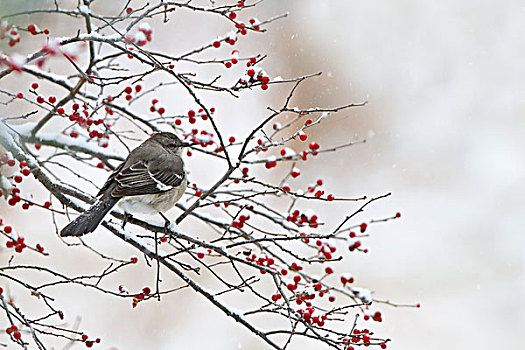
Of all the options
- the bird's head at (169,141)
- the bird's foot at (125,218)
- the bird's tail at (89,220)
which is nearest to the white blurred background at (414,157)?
the bird's head at (169,141)

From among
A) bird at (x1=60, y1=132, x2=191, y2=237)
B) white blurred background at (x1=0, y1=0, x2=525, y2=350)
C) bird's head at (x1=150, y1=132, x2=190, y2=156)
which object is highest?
white blurred background at (x1=0, y1=0, x2=525, y2=350)

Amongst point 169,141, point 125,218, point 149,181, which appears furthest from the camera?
point 169,141

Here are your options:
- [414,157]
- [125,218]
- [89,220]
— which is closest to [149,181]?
[125,218]

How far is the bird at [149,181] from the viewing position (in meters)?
1.72

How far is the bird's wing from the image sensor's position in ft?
5.75

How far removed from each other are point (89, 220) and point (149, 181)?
37cm

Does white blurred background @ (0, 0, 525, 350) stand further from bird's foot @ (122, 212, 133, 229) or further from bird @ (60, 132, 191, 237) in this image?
bird's foot @ (122, 212, 133, 229)

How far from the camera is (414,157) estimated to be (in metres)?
5.60

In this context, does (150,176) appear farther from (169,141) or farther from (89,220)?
(89,220)

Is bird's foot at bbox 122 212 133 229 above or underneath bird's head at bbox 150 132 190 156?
underneath

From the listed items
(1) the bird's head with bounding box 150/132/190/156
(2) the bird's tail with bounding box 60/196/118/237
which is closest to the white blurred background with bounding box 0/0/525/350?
(1) the bird's head with bounding box 150/132/190/156

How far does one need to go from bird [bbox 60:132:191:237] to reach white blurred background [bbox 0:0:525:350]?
2165 millimetres

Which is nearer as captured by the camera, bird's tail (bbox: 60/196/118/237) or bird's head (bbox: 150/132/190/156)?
bird's tail (bbox: 60/196/118/237)

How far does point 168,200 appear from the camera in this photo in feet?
6.07
